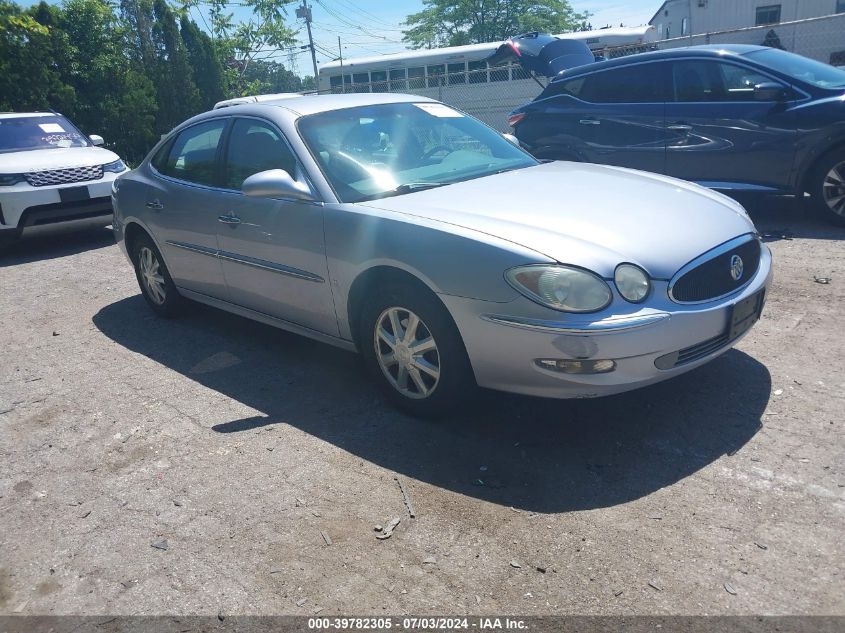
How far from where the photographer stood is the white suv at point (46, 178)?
868 centimetres

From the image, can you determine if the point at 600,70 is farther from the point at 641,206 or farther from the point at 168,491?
the point at 168,491

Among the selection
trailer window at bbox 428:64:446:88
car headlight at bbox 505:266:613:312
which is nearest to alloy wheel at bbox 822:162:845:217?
car headlight at bbox 505:266:613:312

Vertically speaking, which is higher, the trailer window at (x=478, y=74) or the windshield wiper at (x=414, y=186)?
the trailer window at (x=478, y=74)

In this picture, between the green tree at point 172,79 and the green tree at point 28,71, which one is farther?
the green tree at point 172,79

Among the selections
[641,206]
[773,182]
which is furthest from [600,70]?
[641,206]

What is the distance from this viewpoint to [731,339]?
3.57 meters

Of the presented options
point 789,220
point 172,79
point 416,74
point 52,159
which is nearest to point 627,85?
point 789,220

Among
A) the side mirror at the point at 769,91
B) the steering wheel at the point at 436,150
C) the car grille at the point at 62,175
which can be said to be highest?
the side mirror at the point at 769,91

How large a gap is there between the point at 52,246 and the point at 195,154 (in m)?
5.59

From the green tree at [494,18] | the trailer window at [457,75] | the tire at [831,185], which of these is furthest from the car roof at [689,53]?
the green tree at [494,18]

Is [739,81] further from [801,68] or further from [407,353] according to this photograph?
[407,353]

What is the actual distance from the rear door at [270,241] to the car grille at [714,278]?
1.83 metres

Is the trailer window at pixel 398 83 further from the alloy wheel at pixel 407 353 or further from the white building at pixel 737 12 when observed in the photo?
the alloy wheel at pixel 407 353

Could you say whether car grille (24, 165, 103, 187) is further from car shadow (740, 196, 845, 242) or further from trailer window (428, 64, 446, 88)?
trailer window (428, 64, 446, 88)
